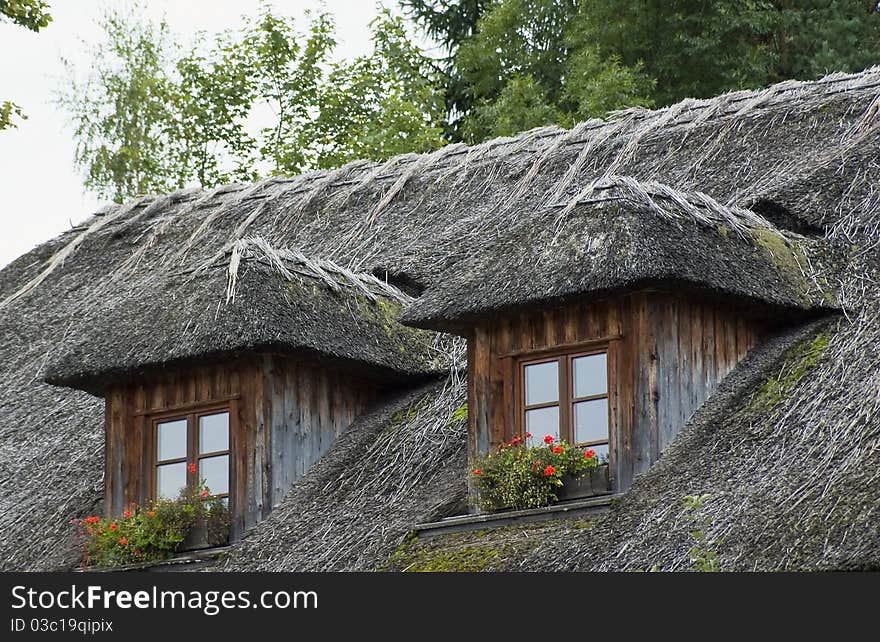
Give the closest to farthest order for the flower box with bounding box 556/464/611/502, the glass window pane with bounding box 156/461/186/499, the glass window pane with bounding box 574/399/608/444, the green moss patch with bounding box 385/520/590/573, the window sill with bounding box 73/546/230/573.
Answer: the green moss patch with bounding box 385/520/590/573, the flower box with bounding box 556/464/611/502, the glass window pane with bounding box 574/399/608/444, the window sill with bounding box 73/546/230/573, the glass window pane with bounding box 156/461/186/499

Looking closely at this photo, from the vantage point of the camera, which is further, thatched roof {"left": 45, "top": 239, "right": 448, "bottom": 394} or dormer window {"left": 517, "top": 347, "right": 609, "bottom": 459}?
thatched roof {"left": 45, "top": 239, "right": 448, "bottom": 394}

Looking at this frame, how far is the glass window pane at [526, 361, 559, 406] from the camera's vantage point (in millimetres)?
10992

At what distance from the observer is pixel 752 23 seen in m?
26.4

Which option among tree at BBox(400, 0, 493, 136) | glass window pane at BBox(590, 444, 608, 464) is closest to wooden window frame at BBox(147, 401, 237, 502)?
glass window pane at BBox(590, 444, 608, 464)

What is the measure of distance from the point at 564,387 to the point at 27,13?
10.4 m

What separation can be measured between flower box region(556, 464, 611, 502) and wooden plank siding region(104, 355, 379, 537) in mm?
2483

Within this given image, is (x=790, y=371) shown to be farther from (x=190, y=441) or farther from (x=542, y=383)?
(x=190, y=441)

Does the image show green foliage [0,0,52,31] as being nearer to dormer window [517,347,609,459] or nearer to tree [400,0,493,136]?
dormer window [517,347,609,459]

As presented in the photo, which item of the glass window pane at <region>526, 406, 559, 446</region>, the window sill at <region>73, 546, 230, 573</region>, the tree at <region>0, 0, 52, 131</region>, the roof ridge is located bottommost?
the window sill at <region>73, 546, 230, 573</region>

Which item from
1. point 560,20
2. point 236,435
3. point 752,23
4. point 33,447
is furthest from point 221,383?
point 560,20

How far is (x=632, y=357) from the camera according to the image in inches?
420

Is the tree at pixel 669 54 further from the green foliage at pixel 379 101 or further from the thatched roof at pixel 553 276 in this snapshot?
the thatched roof at pixel 553 276

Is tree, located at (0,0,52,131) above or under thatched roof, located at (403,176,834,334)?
above

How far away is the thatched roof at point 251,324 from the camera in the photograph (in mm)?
12188
